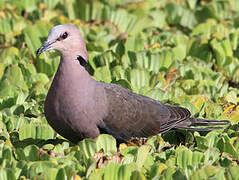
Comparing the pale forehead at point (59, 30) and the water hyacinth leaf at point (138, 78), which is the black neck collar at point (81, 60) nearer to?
the pale forehead at point (59, 30)

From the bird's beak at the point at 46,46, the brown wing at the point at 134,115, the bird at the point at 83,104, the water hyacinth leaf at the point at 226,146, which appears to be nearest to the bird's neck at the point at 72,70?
the bird at the point at 83,104

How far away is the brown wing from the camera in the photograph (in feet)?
17.7

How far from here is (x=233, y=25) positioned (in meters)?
8.88

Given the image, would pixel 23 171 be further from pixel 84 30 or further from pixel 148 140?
pixel 84 30

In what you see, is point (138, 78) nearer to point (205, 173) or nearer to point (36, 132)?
point (36, 132)

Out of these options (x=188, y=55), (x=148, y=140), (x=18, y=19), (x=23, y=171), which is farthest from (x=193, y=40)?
(x=23, y=171)

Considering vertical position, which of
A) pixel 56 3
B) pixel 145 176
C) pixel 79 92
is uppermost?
pixel 56 3

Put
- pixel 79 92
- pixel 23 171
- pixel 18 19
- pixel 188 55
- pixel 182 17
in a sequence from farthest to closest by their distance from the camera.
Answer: pixel 182 17 → pixel 18 19 → pixel 188 55 → pixel 79 92 → pixel 23 171

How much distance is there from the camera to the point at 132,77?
6.75 meters

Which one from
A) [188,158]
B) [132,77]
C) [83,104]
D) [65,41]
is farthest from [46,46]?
[132,77]

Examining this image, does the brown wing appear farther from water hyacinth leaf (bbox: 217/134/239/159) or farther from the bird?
water hyacinth leaf (bbox: 217/134/239/159)

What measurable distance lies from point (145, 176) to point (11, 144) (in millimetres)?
1157

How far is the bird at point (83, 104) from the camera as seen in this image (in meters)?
5.12

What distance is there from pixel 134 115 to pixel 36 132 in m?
0.81
